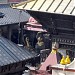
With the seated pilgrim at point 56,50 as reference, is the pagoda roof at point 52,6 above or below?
above

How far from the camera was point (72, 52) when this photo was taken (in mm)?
9914

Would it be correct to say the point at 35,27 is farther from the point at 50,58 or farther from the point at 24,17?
the point at 50,58

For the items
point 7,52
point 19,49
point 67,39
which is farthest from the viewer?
point 19,49

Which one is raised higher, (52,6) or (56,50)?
(52,6)

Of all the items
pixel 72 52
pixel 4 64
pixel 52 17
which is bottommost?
pixel 4 64

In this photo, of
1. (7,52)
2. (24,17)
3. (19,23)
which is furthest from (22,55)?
(24,17)

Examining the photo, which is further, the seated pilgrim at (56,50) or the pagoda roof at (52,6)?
the seated pilgrim at (56,50)

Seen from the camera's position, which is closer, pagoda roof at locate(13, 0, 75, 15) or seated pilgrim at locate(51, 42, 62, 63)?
pagoda roof at locate(13, 0, 75, 15)

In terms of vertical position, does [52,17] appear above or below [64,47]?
above

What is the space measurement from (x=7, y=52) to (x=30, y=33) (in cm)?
791

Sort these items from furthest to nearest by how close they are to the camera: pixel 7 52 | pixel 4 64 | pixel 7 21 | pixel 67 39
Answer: pixel 7 21
pixel 7 52
pixel 4 64
pixel 67 39

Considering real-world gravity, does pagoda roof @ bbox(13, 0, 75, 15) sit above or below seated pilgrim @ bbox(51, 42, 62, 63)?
above

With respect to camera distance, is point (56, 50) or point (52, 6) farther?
point (56, 50)

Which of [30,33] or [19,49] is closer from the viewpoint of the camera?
[19,49]
